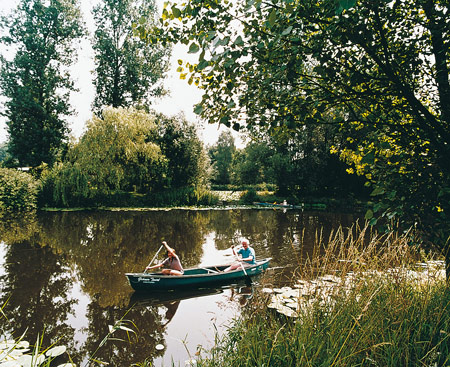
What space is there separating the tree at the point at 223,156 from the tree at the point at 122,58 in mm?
22684

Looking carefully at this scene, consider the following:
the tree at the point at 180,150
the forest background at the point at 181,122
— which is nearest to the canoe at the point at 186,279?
the forest background at the point at 181,122

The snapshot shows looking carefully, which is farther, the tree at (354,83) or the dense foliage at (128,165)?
the dense foliage at (128,165)

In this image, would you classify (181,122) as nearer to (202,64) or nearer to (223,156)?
(202,64)

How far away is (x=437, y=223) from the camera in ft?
10.3

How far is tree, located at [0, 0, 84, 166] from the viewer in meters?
23.9

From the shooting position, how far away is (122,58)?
26.5 meters

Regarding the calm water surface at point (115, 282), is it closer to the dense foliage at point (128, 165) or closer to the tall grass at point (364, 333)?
the tall grass at point (364, 333)

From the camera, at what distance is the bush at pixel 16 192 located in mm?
18484

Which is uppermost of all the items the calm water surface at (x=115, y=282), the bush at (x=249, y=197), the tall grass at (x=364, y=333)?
the tall grass at (x=364, y=333)

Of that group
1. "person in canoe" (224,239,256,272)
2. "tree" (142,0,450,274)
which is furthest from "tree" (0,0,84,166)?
"tree" (142,0,450,274)

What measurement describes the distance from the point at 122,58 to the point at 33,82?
756 cm

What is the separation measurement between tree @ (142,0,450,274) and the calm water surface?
4.54 feet

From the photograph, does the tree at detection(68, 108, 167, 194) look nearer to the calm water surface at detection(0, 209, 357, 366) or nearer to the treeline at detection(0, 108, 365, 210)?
the treeline at detection(0, 108, 365, 210)

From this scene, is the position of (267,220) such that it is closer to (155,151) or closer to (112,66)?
(155,151)
